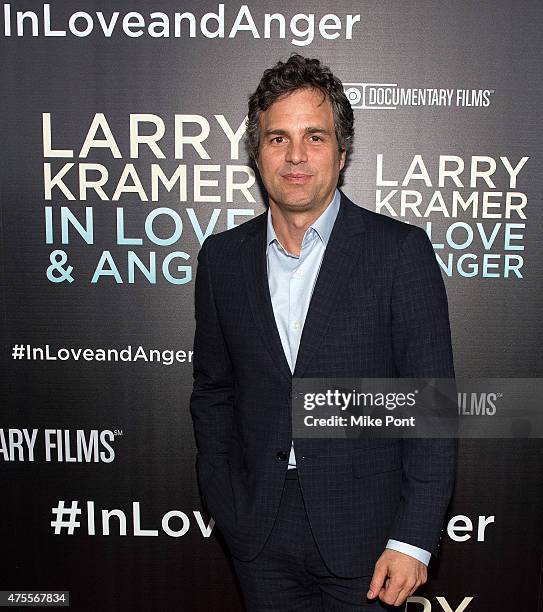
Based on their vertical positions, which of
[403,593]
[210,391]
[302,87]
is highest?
[302,87]

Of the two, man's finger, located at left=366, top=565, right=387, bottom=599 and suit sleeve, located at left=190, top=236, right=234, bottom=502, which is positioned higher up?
suit sleeve, located at left=190, top=236, right=234, bottom=502

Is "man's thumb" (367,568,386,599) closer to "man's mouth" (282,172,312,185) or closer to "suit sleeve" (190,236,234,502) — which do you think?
"suit sleeve" (190,236,234,502)

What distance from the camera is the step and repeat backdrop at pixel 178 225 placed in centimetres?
206

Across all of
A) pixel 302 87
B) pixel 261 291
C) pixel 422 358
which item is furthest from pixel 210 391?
pixel 302 87

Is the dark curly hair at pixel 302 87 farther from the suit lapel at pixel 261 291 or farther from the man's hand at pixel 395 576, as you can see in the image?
the man's hand at pixel 395 576

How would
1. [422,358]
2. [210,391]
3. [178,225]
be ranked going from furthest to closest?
[178,225], [210,391], [422,358]

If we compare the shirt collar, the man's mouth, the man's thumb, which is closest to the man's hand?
the man's thumb

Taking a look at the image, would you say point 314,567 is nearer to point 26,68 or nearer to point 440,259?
point 440,259

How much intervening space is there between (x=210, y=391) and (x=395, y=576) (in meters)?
0.65

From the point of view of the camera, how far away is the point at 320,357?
1.49 m

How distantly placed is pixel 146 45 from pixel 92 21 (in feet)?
0.60

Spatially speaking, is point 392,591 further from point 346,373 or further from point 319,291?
point 319,291

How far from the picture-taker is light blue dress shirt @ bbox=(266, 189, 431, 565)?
1552 millimetres

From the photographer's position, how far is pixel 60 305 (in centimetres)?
220
